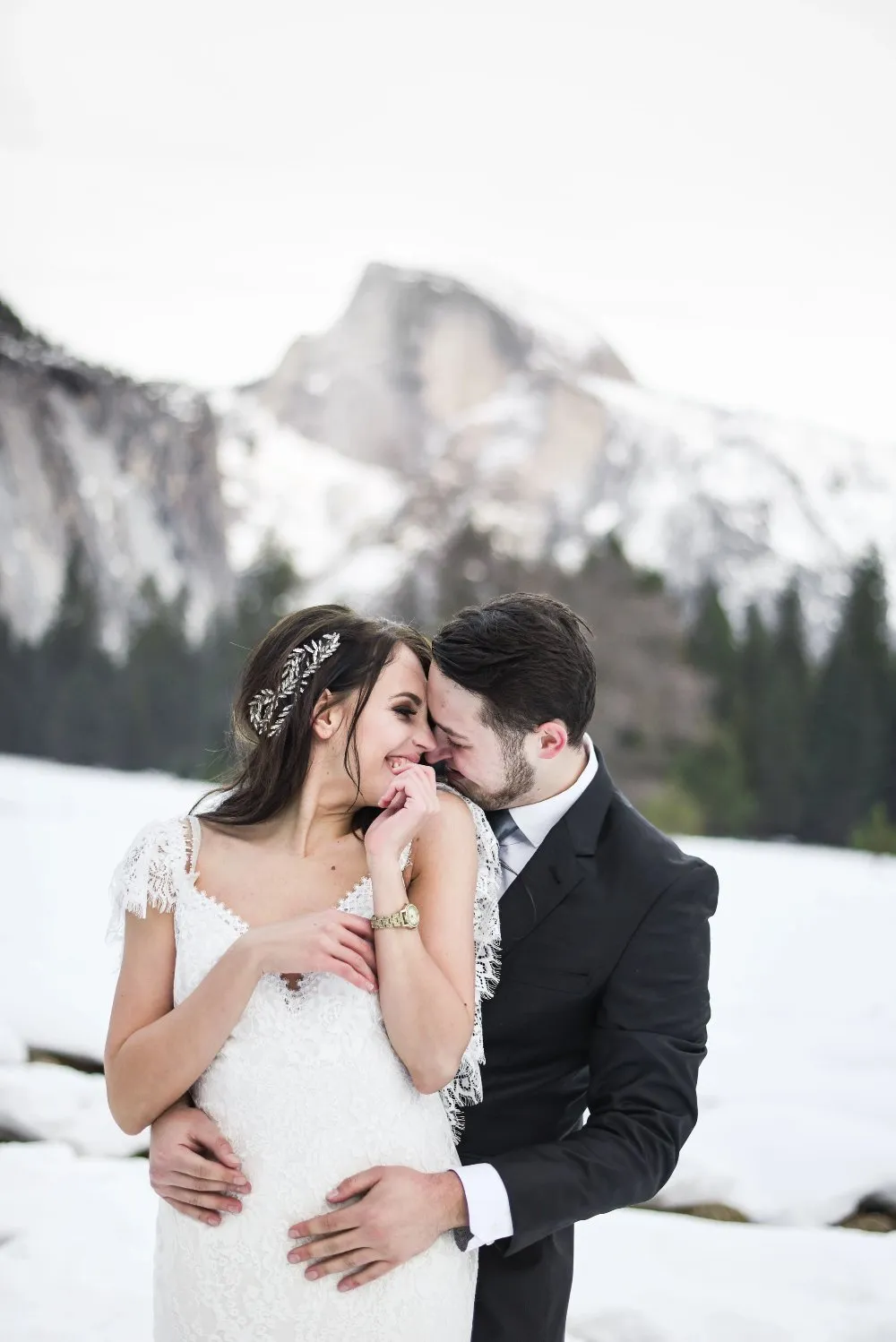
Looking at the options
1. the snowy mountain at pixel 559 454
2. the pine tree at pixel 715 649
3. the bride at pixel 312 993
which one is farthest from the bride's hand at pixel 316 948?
the pine tree at pixel 715 649

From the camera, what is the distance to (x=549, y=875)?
171 centimetres

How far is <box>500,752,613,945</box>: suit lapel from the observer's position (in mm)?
1693

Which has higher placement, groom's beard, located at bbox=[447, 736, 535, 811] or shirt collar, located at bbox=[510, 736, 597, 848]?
groom's beard, located at bbox=[447, 736, 535, 811]

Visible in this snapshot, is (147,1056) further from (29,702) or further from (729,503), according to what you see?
(729,503)

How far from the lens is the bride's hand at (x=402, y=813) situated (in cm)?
147

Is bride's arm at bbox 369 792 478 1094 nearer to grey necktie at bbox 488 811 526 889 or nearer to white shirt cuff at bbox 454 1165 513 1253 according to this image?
white shirt cuff at bbox 454 1165 513 1253

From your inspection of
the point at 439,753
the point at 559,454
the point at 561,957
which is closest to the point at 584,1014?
the point at 561,957

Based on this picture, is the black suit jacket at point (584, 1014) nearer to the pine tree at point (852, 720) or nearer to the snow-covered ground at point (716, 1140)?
the snow-covered ground at point (716, 1140)

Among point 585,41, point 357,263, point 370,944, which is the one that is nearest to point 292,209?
point 357,263

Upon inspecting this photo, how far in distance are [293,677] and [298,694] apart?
0.03m

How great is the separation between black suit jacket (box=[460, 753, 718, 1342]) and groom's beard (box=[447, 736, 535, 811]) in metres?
0.08

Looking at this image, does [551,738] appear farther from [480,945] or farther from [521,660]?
[480,945]

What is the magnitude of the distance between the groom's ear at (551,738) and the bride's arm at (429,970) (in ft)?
0.87

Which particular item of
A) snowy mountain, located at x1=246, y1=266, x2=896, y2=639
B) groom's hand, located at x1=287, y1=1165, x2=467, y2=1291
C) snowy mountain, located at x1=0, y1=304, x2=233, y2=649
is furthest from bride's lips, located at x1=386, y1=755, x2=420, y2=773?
snowy mountain, located at x1=246, y1=266, x2=896, y2=639
